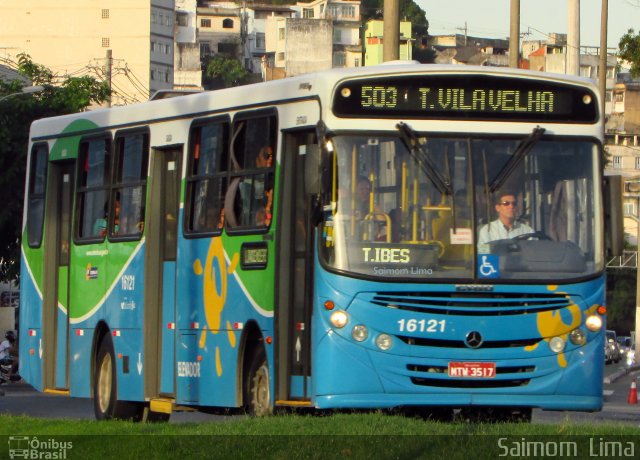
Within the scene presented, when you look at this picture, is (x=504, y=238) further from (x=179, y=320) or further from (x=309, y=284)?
(x=179, y=320)

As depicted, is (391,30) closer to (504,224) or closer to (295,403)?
(504,224)

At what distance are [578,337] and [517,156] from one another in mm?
1582

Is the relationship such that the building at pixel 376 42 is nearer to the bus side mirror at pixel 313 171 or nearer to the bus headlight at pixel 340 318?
the bus side mirror at pixel 313 171

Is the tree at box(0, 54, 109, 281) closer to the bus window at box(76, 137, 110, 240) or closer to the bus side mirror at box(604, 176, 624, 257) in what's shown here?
the bus window at box(76, 137, 110, 240)

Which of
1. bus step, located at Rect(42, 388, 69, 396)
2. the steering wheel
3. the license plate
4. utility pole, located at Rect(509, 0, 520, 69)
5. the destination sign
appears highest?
utility pole, located at Rect(509, 0, 520, 69)

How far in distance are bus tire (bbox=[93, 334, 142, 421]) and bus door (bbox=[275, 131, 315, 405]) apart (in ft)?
13.6

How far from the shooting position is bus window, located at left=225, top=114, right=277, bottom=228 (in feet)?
49.0

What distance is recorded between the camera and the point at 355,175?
1377 cm

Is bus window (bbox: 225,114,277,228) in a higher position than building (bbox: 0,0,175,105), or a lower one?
lower

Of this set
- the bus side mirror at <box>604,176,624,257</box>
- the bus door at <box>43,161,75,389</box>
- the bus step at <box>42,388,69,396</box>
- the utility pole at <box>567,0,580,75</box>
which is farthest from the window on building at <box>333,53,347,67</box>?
the bus side mirror at <box>604,176,624,257</box>

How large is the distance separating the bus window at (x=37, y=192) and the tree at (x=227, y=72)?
121151 mm

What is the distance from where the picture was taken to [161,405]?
17.1 meters

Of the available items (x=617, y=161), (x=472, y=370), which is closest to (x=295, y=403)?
(x=472, y=370)

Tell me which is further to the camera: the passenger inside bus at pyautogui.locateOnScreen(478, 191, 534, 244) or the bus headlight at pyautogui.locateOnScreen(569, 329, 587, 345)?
the bus headlight at pyautogui.locateOnScreen(569, 329, 587, 345)
